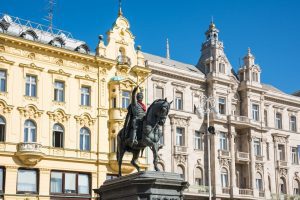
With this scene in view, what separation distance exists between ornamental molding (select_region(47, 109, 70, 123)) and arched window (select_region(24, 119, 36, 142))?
1627 mm

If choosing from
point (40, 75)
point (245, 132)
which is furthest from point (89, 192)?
point (245, 132)

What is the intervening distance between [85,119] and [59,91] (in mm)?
3193

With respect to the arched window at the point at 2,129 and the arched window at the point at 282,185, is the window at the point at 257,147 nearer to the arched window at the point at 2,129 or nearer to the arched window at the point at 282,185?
the arched window at the point at 282,185

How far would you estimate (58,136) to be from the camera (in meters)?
42.8

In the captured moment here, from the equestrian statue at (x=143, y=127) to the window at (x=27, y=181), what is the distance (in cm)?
2077

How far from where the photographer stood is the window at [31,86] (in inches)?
1650

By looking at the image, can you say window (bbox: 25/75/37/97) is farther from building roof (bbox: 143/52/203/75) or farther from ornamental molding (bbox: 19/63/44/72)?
building roof (bbox: 143/52/203/75)

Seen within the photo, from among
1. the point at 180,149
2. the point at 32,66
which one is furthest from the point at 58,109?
the point at 180,149

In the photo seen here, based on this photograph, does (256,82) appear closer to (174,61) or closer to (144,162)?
(174,61)

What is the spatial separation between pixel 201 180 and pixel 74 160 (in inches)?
554

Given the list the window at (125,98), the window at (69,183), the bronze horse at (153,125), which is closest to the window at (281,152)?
the window at (125,98)

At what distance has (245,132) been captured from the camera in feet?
179

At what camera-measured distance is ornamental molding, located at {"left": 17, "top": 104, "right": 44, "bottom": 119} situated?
40969 mm

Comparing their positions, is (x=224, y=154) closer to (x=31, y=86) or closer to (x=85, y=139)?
(x=85, y=139)
